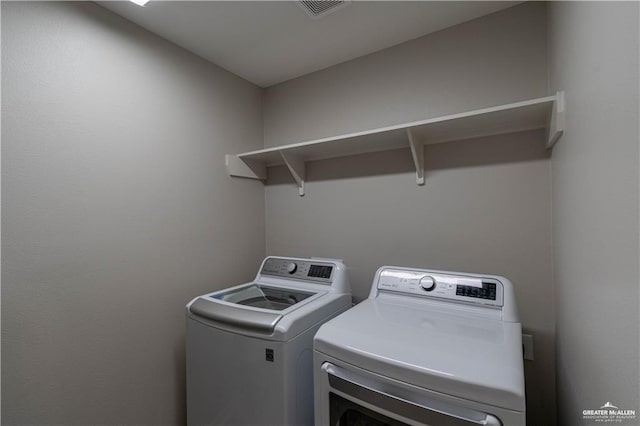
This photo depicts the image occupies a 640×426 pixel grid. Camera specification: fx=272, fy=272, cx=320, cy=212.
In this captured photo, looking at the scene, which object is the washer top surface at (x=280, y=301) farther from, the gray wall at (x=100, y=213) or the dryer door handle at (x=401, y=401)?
the gray wall at (x=100, y=213)

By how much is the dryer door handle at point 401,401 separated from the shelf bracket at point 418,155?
3.85 feet

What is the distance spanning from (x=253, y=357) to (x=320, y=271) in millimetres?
625

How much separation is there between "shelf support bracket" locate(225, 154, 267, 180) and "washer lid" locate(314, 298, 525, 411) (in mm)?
1347

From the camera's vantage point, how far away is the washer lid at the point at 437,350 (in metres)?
0.73

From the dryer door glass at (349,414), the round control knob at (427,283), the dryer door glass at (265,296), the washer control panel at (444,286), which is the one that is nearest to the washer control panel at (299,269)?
the dryer door glass at (265,296)

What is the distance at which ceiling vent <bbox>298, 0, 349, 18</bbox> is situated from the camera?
139 centimetres

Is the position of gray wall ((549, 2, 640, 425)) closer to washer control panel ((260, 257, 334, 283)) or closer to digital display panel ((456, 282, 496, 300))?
digital display panel ((456, 282, 496, 300))

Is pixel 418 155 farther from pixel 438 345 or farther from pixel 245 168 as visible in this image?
pixel 245 168

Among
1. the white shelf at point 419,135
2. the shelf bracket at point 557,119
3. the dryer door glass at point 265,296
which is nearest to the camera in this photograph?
the shelf bracket at point 557,119

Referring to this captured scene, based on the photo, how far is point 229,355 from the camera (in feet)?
3.94

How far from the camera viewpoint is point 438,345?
0.92 m

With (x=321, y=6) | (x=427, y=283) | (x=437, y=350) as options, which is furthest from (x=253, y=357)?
(x=321, y=6)

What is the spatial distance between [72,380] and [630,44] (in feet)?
6.96

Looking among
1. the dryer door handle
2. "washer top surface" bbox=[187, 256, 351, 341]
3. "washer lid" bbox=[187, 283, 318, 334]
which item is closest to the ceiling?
"washer top surface" bbox=[187, 256, 351, 341]
